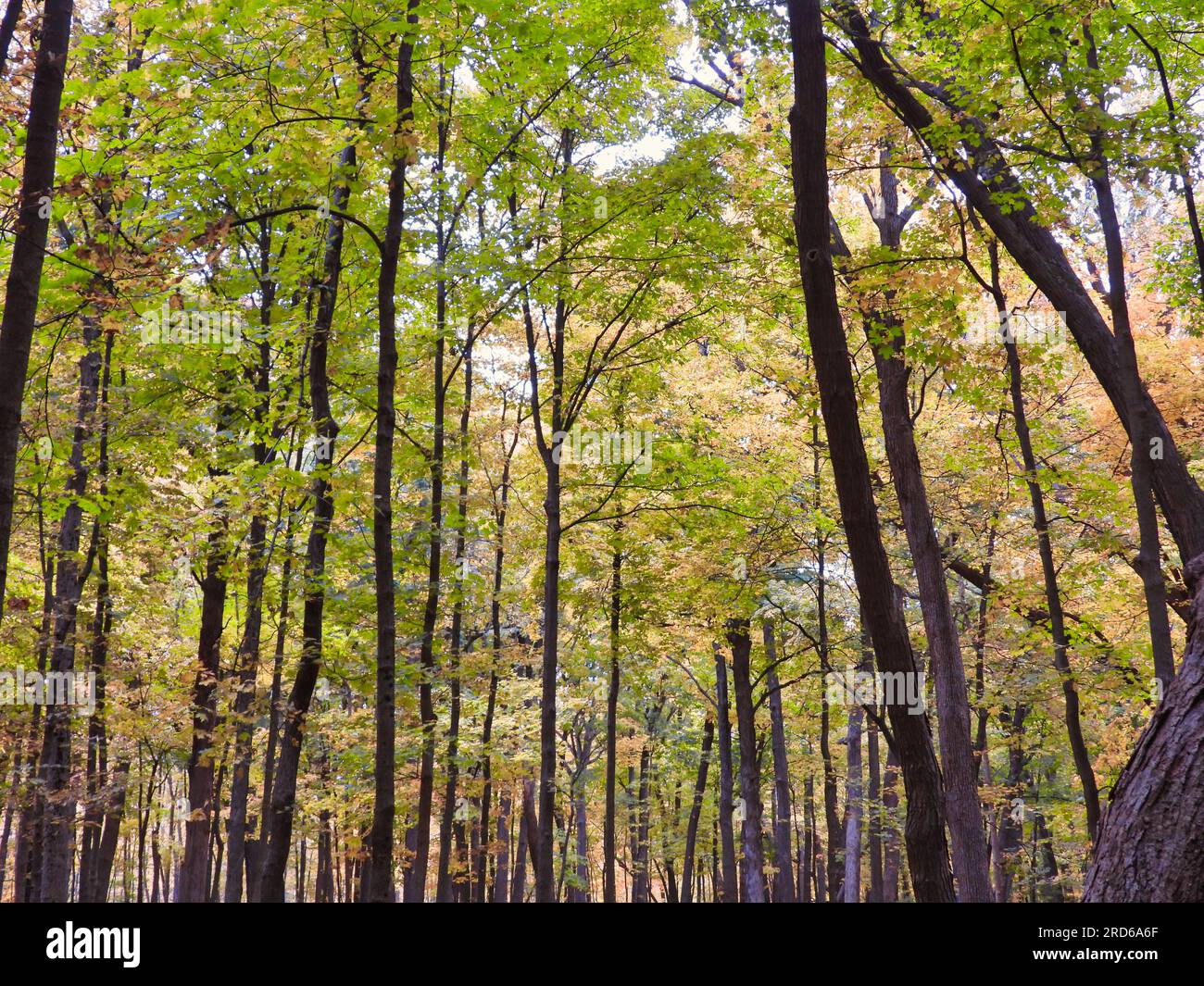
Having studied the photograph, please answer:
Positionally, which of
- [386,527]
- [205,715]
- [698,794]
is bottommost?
[698,794]

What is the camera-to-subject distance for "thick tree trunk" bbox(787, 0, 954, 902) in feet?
16.2

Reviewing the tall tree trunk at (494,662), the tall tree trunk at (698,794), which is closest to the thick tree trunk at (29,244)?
the tall tree trunk at (494,662)

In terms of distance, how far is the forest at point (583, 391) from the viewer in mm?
6547

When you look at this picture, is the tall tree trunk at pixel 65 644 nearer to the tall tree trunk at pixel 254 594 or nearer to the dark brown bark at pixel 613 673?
the tall tree trunk at pixel 254 594

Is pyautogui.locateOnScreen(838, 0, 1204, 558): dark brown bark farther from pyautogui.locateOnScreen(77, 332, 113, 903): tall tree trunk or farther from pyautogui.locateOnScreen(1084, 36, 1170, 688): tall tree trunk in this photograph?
pyautogui.locateOnScreen(77, 332, 113, 903): tall tree trunk

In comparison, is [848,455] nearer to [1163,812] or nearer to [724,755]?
[1163,812]

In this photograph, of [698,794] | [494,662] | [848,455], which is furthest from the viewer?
[698,794]

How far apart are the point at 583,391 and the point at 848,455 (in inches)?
365

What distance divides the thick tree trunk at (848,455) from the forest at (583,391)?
0.03m

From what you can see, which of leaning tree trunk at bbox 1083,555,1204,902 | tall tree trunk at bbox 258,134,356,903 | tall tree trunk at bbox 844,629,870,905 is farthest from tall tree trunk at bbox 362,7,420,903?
tall tree trunk at bbox 844,629,870,905

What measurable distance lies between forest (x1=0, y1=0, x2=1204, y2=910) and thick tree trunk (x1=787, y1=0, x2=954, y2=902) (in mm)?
26

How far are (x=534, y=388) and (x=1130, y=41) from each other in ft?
28.6

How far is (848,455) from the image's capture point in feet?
16.9

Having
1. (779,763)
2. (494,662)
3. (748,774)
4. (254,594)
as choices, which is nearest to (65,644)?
(254,594)
